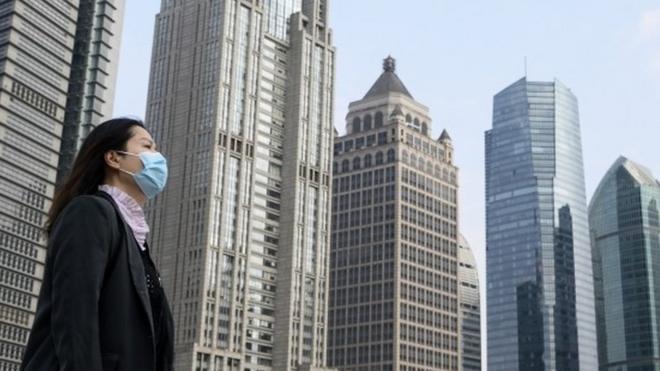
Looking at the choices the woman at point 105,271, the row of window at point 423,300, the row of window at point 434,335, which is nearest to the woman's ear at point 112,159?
the woman at point 105,271

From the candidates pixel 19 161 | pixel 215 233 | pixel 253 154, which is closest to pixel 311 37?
pixel 253 154

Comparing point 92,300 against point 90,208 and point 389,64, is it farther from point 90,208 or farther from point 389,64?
point 389,64

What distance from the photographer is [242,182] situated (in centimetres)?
12900

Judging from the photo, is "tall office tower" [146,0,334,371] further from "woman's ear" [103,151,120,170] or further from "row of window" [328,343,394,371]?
"woman's ear" [103,151,120,170]

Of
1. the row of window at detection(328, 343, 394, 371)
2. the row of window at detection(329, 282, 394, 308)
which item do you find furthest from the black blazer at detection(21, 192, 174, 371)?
the row of window at detection(329, 282, 394, 308)

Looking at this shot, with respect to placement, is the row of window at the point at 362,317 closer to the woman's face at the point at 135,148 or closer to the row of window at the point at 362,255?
the row of window at the point at 362,255

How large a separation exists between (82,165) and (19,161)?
91.5 meters

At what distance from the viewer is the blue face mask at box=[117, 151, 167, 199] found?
18.7ft

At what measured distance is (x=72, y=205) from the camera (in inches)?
207

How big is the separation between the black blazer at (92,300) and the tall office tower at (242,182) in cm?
11195

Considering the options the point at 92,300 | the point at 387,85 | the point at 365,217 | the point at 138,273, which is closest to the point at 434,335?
the point at 365,217

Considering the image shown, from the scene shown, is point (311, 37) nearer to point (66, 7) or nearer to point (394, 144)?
point (394, 144)

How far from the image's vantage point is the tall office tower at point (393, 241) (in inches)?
6176

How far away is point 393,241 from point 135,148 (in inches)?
6104
